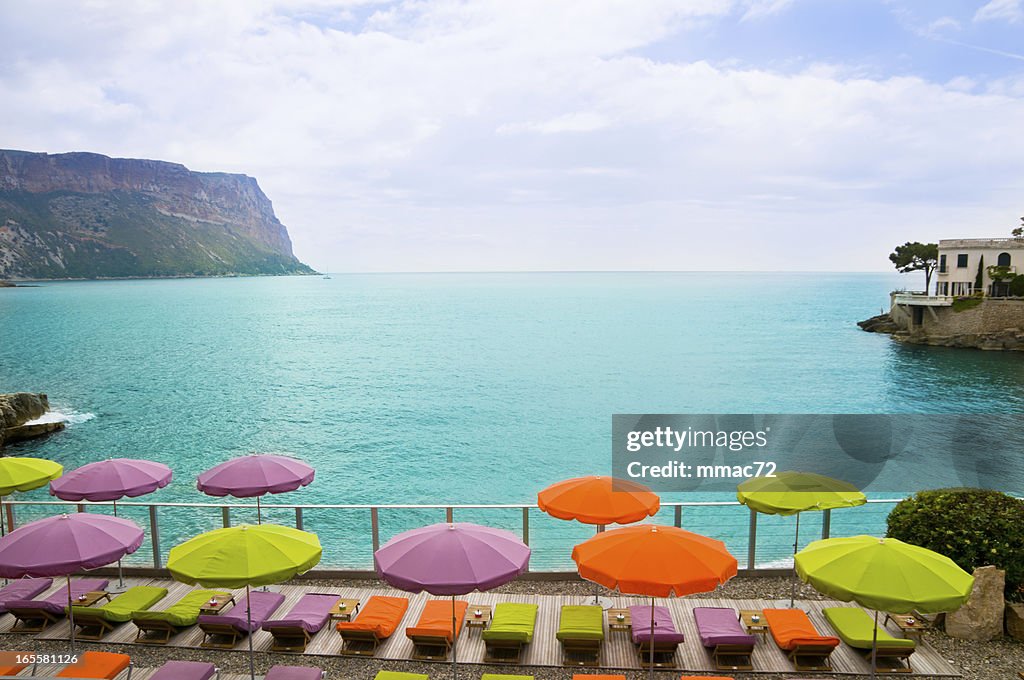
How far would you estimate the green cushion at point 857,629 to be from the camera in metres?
8.66

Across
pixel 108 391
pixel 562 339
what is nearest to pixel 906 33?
pixel 562 339

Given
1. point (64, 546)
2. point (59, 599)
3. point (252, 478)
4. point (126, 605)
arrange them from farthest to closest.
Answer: point (252, 478) → point (59, 599) → point (126, 605) → point (64, 546)

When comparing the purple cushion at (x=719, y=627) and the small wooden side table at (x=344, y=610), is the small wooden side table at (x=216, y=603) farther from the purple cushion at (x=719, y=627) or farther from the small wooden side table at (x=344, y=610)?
the purple cushion at (x=719, y=627)

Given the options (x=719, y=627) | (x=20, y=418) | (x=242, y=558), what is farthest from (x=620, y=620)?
(x=20, y=418)

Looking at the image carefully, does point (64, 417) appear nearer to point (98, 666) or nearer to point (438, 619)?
point (98, 666)

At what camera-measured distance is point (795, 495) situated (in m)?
11.0

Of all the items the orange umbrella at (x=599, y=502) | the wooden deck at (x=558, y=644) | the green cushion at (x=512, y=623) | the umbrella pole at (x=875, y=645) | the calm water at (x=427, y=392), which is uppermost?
the orange umbrella at (x=599, y=502)

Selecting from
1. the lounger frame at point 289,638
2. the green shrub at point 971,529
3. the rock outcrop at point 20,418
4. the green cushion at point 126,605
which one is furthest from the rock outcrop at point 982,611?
the rock outcrop at point 20,418

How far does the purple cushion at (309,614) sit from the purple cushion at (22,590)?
14.3 ft

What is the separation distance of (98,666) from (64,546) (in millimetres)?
1574

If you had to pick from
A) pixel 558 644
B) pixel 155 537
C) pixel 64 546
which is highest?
pixel 64 546

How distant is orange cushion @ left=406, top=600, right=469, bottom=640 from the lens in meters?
9.05

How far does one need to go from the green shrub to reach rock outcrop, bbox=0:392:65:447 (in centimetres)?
4757

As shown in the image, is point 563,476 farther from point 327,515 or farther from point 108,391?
point 108,391
